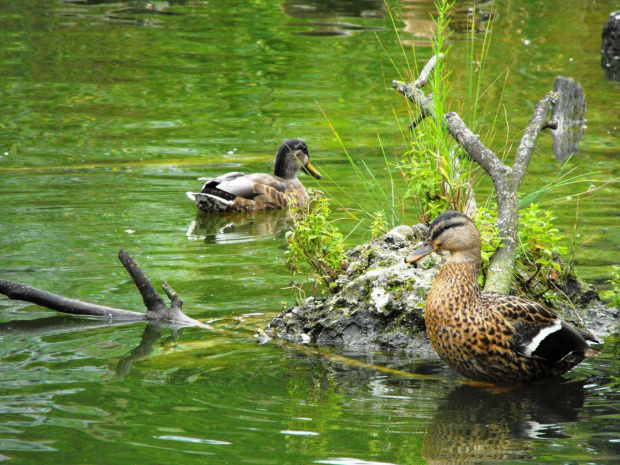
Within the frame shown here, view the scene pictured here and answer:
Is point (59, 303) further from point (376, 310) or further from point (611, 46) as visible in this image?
point (611, 46)

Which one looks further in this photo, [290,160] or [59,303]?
[290,160]

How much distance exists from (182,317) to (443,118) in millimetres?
2285

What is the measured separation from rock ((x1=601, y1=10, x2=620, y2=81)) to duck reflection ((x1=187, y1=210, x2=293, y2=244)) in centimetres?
1054

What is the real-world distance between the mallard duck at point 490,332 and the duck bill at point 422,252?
0.16 m

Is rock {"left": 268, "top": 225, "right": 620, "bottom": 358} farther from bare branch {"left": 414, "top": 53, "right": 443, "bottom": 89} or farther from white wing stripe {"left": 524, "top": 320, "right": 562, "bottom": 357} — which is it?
bare branch {"left": 414, "top": 53, "right": 443, "bottom": 89}

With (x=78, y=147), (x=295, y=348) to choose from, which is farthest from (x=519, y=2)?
(x=295, y=348)

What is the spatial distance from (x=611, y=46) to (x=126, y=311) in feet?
52.0

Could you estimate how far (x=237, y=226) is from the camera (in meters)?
10.2

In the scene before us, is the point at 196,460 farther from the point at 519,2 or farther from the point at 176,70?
the point at 519,2

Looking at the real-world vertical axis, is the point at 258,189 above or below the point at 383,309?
below

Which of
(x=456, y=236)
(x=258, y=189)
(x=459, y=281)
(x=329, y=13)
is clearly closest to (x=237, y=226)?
(x=258, y=189)

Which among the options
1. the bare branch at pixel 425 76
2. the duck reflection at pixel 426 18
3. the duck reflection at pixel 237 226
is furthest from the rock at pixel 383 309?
the duck reflection at pixel 426 18

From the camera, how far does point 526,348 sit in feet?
17.4

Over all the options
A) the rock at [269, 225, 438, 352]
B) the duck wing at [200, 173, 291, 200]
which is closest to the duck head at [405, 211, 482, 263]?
the rock at [269, 225, 438, 352]
